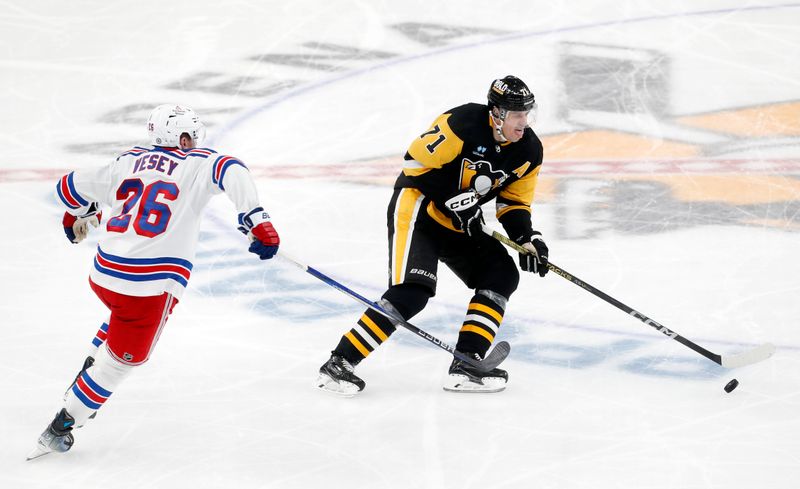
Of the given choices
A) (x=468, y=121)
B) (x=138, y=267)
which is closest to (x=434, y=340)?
(x=468, y=121)

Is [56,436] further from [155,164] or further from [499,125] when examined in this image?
[499,125]

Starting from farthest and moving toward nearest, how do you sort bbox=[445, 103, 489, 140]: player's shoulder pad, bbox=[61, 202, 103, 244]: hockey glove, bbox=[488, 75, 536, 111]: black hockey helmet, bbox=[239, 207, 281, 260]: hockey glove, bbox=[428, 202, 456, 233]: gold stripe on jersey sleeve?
bbox=[428, 202, 456, 233]: gold stripe on jersey sleeve → bbox=[445, 103, 489, 140]: player's shoulder pad → bbox=[488, 75, 536, 111]: black hockey helmet → bbox=[61, 202, 103, 244]: hockey glove → bbox=[239, 207, 281, 260]: hockey glove

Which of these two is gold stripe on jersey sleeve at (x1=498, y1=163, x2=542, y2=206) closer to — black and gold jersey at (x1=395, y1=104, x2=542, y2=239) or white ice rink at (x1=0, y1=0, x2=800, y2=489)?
black and gold jersey at (x1=395, y1=104, x2=542, y2=239)

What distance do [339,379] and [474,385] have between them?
44 centimetres

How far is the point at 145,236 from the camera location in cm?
326

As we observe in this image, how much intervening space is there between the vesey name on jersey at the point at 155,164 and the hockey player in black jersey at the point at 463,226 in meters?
0.84

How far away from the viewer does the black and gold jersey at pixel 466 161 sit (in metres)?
3.81

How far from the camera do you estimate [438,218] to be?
3930 millimetres

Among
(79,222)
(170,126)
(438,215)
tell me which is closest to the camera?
(170,126)

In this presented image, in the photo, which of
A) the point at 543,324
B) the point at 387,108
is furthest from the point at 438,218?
the point at 387,108

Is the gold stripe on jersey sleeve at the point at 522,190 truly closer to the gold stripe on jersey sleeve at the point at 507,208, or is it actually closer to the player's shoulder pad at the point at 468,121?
the gold stripe on jersey sleeve at the point at 507,208

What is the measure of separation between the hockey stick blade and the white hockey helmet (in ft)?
6.23

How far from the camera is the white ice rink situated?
334cm

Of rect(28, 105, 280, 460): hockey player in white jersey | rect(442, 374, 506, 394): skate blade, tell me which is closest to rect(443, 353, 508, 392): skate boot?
rect(442, 374, 506, 394): skate blade
